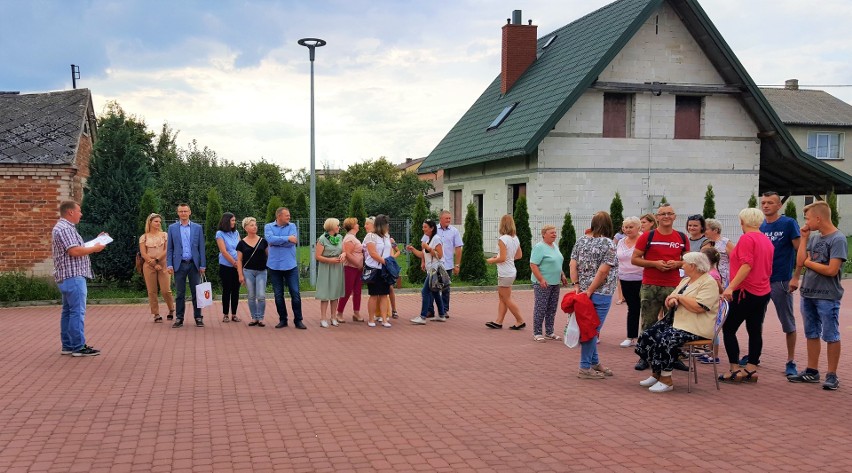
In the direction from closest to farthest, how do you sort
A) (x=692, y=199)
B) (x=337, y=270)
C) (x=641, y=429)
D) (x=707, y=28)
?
(x=641, y=429)
(x=337, y=270)
(x=707, y=28)
(x=692, y=199)

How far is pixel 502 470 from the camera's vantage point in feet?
16.6

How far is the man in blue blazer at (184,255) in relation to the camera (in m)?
11.9

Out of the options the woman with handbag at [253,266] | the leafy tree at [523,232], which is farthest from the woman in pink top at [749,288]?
the leafy tree at [523,232]

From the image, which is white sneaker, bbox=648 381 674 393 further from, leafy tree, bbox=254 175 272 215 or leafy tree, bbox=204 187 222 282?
leafy tree, bbox=254 175 272 215

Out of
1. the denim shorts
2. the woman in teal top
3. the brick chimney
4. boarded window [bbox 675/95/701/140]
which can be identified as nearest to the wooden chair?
the denim shorts

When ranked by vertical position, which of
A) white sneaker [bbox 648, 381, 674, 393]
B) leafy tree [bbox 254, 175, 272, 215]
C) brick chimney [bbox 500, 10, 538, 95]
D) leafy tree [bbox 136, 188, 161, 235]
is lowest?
white sneaker [bbox 648, 381, 674, 393]

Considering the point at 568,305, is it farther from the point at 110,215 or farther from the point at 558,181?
the point at 558,181

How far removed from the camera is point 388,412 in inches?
259

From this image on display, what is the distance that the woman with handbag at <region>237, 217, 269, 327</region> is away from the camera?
38.9 ft

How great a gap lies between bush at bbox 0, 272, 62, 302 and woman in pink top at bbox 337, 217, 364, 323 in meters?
6.84

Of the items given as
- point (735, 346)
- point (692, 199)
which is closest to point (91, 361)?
point (735, 346)

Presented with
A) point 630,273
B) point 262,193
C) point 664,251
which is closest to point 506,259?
point 630,273

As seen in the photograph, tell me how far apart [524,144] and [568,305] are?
49.1ft

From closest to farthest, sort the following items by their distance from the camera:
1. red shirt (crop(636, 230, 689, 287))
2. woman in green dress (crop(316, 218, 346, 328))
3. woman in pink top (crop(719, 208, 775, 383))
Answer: woman in pink top (crop(719, 208, 775, 383)) < red shirt (crop(636, 230, 689, 287)) < woman in green dress (crop(316, 218, 346, 328))
